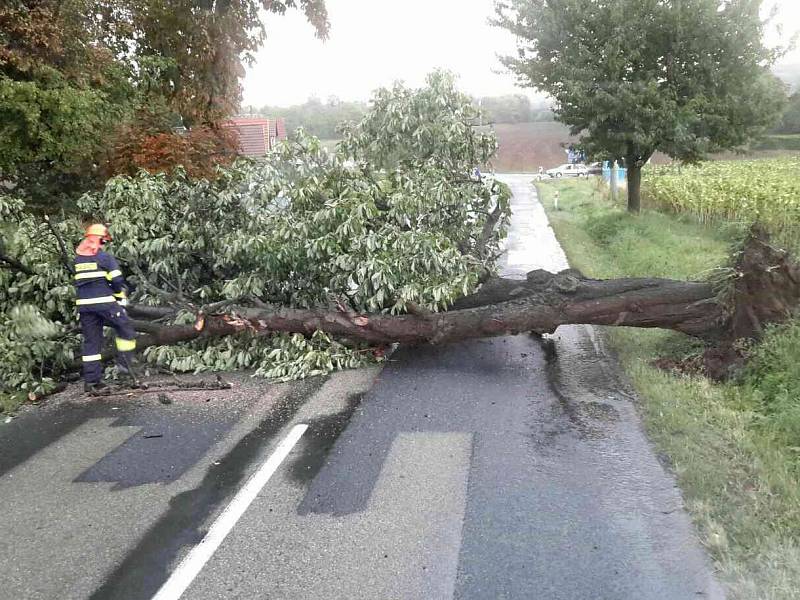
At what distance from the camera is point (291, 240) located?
24.3ft

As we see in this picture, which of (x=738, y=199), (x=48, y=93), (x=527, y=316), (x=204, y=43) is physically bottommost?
→ (x=527, y=316)

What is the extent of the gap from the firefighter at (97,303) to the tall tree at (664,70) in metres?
11.1

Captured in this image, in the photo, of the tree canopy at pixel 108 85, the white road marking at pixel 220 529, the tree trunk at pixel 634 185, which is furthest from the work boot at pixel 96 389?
the tree trunk at pixel 634 185

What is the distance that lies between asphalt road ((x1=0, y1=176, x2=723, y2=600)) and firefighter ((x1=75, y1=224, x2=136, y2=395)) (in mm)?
390

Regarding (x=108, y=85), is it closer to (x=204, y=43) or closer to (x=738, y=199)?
(x=204, y=43)

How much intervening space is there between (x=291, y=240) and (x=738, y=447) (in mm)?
4908

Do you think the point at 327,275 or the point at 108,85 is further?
the point at 108,85

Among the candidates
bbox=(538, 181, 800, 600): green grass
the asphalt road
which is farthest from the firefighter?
bbox=(538, 181, 800, 600): green grass

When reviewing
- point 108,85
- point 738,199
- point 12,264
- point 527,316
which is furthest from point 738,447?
point 738,199

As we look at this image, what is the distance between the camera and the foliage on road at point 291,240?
719cm

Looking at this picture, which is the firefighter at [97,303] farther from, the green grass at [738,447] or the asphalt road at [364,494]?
the green grass at [738,447]

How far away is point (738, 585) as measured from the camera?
321 centimetres

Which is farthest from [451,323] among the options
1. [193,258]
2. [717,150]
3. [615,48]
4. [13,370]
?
[717,150]

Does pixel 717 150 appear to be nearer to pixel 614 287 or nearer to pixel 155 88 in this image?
pixel 614 287
